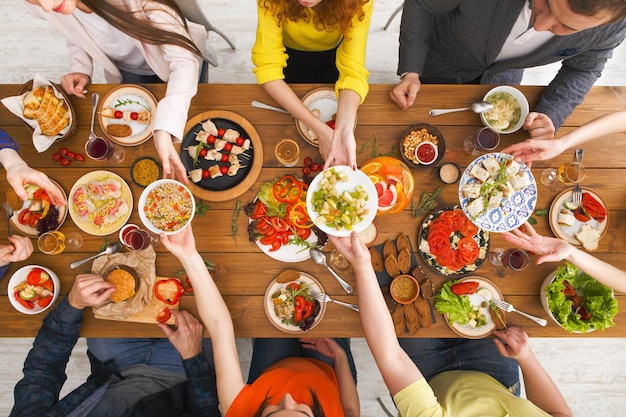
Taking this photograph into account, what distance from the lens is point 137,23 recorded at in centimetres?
156

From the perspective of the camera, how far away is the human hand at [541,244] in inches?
61.1

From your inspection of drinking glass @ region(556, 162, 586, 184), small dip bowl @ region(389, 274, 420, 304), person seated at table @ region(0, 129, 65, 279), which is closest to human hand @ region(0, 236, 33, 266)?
person seated at table @ region(0, 129, 65, 279)

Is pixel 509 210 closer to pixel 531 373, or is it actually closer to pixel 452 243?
pixel 452 243

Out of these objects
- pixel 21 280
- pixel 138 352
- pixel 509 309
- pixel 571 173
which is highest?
pixel 571 173

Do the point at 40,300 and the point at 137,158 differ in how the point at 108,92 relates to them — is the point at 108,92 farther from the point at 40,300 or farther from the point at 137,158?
the point at 40,300

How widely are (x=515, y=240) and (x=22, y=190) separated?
2135 millimetres

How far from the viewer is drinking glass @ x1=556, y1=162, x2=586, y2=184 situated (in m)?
1.67

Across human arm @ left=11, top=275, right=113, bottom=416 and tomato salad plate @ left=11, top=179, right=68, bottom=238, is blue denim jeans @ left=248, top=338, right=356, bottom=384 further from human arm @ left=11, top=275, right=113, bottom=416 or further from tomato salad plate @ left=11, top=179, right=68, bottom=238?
tomato salad plate @ left=11, top=179, right=68, bottom=238

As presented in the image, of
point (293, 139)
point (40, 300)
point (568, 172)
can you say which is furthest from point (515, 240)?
point (40, 300)

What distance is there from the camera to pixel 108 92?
174cm

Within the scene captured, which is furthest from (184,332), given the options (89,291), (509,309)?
(509,309)

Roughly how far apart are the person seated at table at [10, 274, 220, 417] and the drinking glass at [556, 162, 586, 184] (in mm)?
1786

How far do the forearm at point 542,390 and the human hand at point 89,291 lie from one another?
1896mm

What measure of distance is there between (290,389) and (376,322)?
508 millimetres
